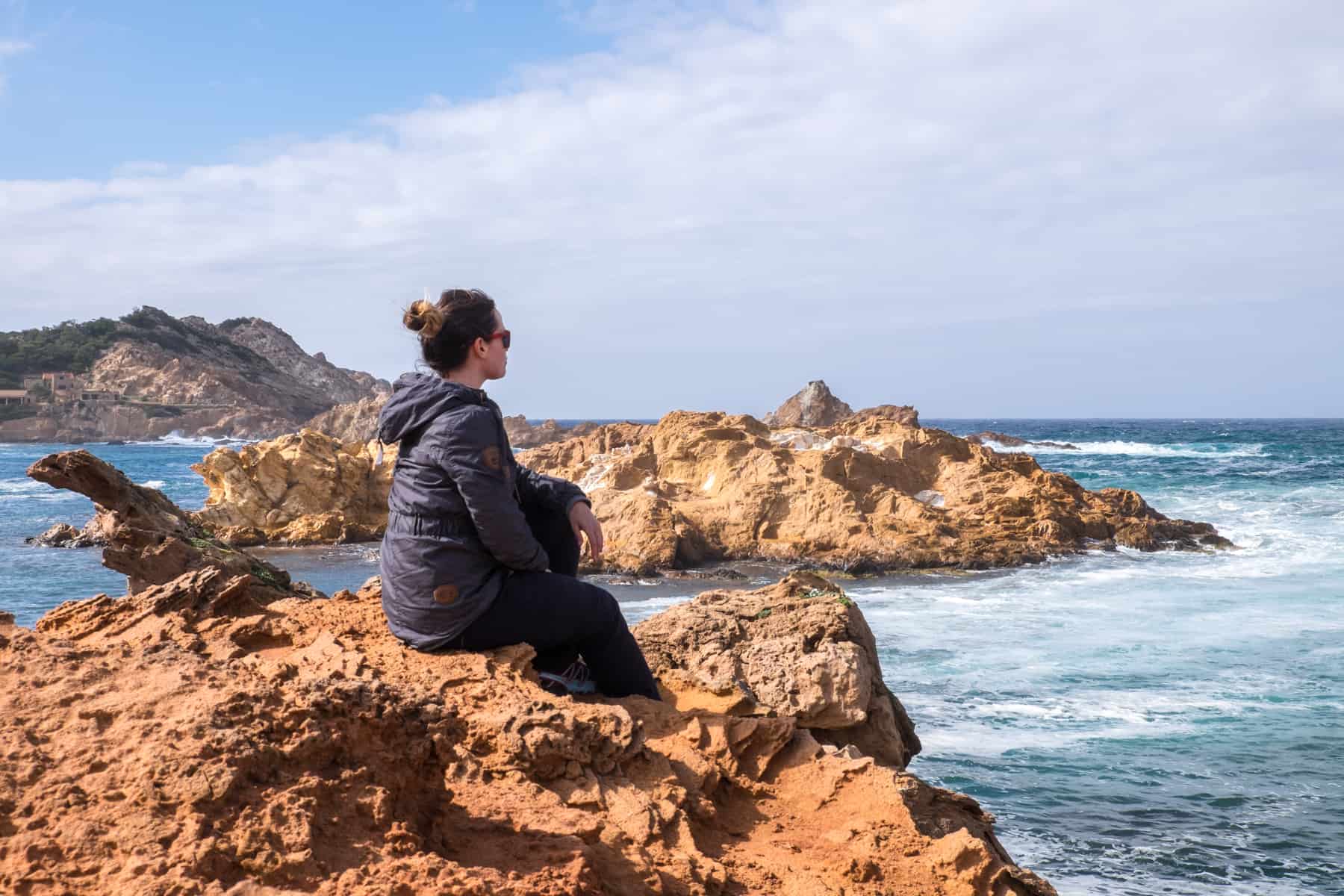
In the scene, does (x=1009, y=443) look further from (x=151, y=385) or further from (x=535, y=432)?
(x=151, y=385)

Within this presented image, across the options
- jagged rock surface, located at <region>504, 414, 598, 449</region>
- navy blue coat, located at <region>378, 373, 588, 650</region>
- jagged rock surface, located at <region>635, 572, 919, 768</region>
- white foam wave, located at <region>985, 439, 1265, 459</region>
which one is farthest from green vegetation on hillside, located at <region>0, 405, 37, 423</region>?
navy blue coat, located at <region>378, 373, 588, 650</region>

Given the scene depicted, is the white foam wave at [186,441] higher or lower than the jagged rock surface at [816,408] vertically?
lower

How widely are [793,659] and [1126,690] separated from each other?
5870 millimetres

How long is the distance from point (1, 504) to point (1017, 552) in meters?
26.3

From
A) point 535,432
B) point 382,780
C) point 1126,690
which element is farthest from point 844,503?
point 535,432

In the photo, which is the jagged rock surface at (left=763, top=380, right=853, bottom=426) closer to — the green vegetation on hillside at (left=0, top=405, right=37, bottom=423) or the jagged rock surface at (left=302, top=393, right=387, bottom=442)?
the jagged rock surface at (left=302, top=393, right=387, bottom=442)

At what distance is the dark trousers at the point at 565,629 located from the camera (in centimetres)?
308

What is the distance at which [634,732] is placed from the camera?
2.77 m

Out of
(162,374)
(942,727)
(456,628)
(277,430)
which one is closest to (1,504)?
(942,727)

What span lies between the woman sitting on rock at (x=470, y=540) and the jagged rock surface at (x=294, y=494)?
17.7m

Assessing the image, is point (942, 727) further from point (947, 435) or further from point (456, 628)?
point (947, 435)

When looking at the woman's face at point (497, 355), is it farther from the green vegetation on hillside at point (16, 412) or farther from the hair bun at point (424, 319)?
the green vegetation on hillside at point (16, 412)

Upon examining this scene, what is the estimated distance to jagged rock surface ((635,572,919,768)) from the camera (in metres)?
4.21

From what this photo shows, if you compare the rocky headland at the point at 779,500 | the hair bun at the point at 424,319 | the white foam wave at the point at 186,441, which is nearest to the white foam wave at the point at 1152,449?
the rocky headland at the point at 779,500
